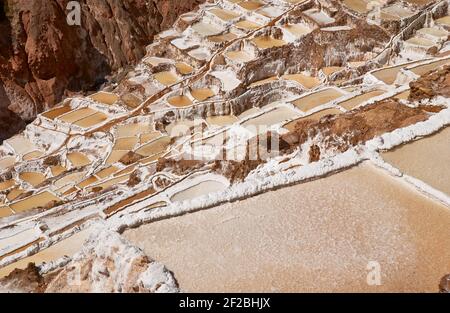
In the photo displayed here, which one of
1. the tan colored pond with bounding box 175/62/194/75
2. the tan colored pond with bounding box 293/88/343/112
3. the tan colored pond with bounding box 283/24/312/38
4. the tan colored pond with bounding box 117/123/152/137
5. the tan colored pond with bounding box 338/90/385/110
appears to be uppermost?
the tan colored pond with bounding box 338/90/385/110

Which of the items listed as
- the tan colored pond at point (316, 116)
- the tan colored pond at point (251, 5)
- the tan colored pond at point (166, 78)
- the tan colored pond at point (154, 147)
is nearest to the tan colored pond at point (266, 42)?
the tan colored pond at point (251, 5)

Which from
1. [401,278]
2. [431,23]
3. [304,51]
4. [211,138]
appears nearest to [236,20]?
[304,51]

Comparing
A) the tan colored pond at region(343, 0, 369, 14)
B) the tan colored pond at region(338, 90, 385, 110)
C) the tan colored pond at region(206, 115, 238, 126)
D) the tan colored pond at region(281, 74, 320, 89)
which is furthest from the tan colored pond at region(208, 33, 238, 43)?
the tan colored pond at region(338, 90, 385, 110)

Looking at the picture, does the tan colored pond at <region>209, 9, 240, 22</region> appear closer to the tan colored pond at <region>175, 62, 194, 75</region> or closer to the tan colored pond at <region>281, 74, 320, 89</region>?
the tan colored pond at <region>175, 62, 194, 75</region>

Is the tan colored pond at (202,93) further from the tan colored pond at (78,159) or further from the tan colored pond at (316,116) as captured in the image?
the tan colored pond at (316,116)

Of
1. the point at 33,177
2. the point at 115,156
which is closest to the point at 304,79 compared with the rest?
the point at 115,156
